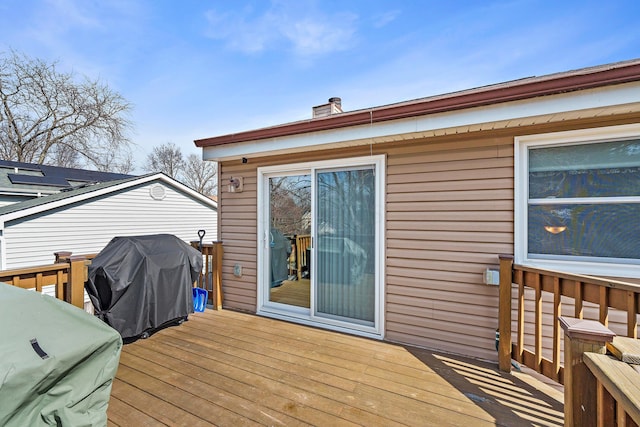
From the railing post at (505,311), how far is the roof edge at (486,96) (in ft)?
4.35

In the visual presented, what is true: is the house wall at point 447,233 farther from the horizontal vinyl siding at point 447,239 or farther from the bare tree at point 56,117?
the bare tree at point 56,117

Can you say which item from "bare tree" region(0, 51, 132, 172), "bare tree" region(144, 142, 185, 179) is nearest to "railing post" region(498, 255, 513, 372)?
"bare tree" region(0, 51, 132, 172)

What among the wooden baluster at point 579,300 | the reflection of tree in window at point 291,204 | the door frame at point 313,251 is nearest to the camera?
the wooden baluster at point 579,300

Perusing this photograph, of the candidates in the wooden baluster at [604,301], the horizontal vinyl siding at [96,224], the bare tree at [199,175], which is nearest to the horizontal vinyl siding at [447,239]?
the wooden baluster at [604,301]

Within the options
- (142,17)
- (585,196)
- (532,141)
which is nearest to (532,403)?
(585,196)

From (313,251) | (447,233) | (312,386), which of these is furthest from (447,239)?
(312,386)

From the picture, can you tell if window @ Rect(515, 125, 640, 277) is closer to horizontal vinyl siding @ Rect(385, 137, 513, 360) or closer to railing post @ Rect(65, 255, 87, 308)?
horizontal vinyl siding @ Rect(385, 137, 513, 360)

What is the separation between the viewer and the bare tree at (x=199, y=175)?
81.6 ft

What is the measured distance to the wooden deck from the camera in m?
1.88

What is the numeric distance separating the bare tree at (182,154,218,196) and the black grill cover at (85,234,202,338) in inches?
902

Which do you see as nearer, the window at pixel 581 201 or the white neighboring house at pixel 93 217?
the window at pixel 581 201

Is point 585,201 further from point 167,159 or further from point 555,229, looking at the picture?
point 167,159

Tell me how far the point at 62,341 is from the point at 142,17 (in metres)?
6.50

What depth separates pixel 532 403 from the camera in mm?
2027
